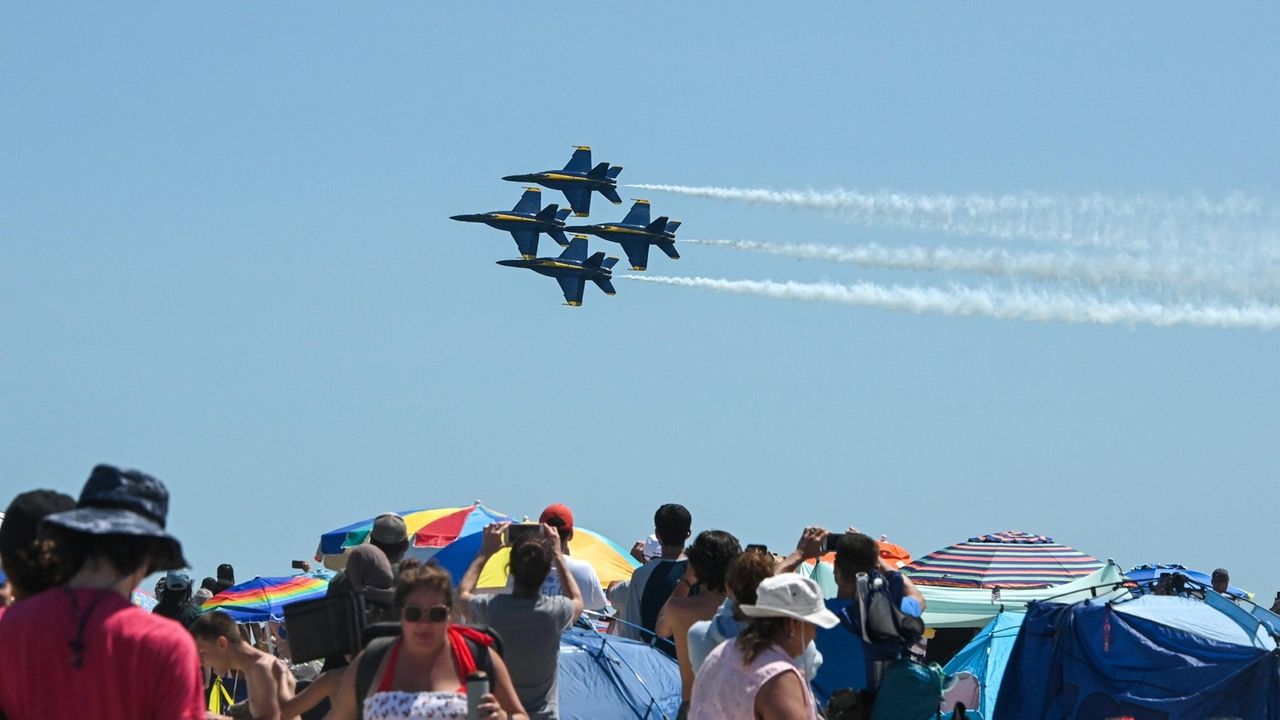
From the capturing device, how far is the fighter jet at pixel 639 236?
5850 centimetres

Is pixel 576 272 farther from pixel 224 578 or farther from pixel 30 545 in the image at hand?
pixel 30 545

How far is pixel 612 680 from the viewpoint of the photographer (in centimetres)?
1023

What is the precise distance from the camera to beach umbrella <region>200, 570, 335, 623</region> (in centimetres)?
1603

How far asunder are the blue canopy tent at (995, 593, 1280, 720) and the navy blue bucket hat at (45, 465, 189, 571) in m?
8.67

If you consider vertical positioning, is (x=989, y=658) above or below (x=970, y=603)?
above

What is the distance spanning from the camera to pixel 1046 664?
1238 cm

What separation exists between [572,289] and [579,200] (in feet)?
10.1

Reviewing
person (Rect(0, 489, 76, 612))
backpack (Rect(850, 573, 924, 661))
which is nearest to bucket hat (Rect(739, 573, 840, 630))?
backpack (Rect(850, 573, 924, 661))

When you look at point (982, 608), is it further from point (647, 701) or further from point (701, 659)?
point (701, 659)

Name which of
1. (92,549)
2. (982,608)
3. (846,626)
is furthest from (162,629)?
(982,608)

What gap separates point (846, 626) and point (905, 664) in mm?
516

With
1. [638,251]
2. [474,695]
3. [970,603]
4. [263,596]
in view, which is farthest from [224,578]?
[638,251]

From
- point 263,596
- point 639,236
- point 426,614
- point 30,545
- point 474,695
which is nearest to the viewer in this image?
point 30,545

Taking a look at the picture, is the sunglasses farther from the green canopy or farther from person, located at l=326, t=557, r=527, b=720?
the green canopy
